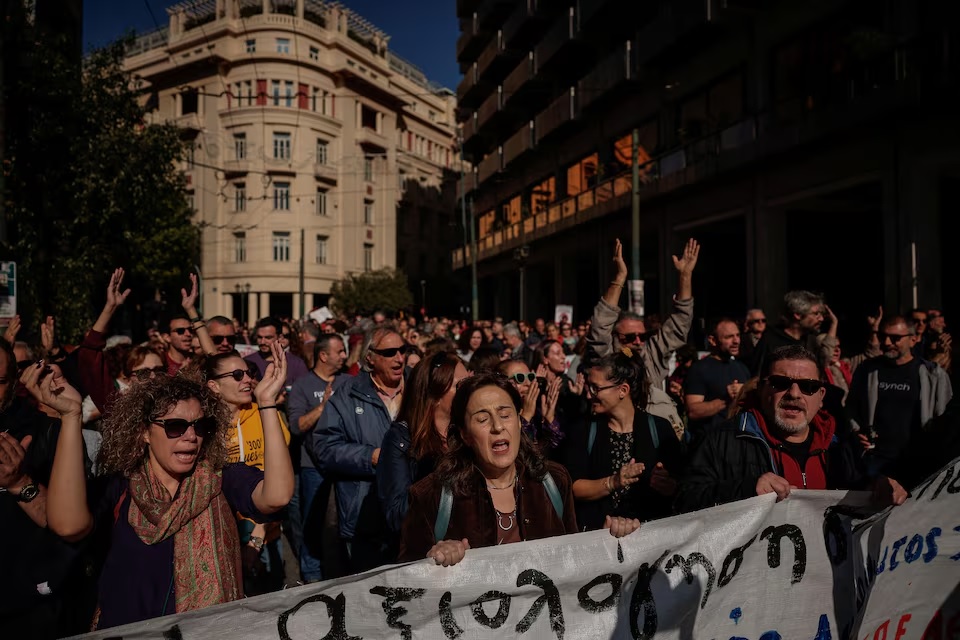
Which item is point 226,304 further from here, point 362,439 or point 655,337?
point 362,439

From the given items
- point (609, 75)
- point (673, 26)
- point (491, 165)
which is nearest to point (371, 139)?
point (491, 165)

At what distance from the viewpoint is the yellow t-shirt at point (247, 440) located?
15.0ft

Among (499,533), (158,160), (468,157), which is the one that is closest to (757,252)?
(158,160)

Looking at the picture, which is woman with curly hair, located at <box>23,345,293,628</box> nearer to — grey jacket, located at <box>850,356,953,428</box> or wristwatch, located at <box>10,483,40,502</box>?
Answer: wristwatch, located at <box>10,483,40,502</box>

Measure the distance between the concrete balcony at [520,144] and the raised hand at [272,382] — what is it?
2836cm

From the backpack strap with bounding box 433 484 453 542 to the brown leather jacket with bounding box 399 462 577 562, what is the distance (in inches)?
0.6

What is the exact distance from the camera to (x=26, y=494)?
8.71 feet

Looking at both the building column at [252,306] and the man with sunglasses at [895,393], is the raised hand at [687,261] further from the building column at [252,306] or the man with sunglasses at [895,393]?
the building column at [252,306]

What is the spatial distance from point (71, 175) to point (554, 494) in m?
14.2

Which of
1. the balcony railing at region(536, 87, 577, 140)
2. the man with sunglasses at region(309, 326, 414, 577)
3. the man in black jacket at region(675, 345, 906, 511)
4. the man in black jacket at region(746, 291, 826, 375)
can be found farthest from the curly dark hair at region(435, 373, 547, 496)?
the balcony railing at region(536, 87, 577, 140)

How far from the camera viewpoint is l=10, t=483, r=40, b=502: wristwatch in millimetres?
2651

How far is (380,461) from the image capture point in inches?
146

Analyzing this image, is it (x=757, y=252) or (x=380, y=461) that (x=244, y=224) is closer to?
(x=757, y=252)

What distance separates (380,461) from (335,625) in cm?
110
